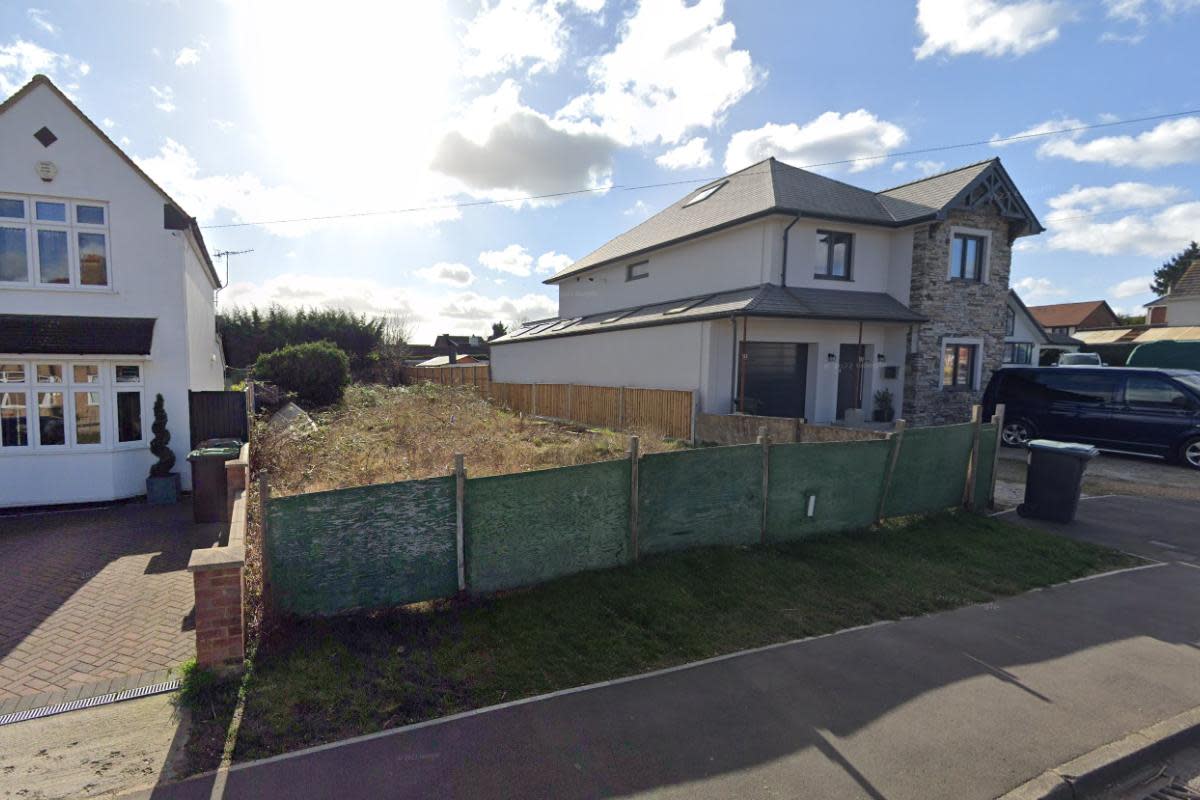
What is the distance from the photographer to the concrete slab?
3285mm

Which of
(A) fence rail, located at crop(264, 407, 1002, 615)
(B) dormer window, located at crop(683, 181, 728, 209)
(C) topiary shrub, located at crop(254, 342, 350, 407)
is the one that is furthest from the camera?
(B) dormer window, located at crop(683, 181, 728, 209)

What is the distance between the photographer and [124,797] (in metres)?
3.13

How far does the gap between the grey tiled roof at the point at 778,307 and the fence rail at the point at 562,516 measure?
273 inches

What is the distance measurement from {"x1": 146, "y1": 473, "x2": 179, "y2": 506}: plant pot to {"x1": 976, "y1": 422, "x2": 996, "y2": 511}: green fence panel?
13882mm

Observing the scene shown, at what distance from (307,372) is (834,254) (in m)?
18.6

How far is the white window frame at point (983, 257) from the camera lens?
57.6 feet

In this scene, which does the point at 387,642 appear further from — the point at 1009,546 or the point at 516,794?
the point at 1009,546

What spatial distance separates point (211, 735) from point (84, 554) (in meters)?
5.68

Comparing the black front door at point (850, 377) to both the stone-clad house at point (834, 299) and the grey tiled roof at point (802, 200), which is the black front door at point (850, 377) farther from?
the grey tiled roof at point (802, 200)

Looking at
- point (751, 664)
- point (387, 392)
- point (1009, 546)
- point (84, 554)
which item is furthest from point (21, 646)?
point (387, 392)

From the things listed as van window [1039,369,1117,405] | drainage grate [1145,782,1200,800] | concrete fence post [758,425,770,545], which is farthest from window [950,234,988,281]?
drainage grate [1145,782,1200,800]

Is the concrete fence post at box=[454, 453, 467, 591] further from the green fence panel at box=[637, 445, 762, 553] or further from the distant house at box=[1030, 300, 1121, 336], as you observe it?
the distant house at box=[1030, 300, 1121, 336]

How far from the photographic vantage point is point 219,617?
4.23 meters

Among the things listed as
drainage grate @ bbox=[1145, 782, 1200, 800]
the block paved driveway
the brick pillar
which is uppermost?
the brick pillar
